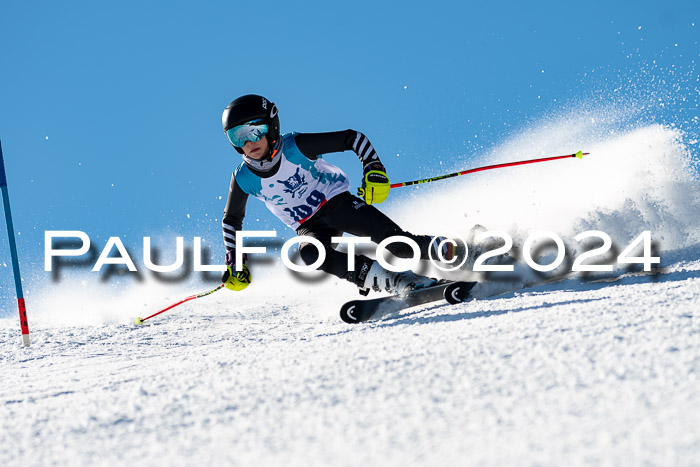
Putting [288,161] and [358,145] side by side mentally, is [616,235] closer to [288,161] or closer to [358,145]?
[358,145]

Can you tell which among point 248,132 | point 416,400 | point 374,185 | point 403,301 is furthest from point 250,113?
point 416,400

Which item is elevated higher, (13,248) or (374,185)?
(374,185)

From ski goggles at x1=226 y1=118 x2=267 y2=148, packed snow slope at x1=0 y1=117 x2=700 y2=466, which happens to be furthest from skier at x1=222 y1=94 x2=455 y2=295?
packed snow slope at x1=0 y1=117 x2=700 y2=466

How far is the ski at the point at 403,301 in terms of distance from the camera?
13.0ft

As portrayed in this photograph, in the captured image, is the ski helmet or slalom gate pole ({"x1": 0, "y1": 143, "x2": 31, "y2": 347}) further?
slalom gate pole ({"x1": 0, "y1": 143, "x2": 31, "y2": 347})

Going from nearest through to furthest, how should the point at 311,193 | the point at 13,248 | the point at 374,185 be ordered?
the point at 374,185 < the point at 311,193 < the point at 13,248

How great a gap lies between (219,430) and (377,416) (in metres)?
0.40

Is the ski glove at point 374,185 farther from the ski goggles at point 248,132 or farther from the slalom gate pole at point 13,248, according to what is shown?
the slalom gate pole at point 13,248

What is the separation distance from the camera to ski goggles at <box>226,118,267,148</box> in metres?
4.11

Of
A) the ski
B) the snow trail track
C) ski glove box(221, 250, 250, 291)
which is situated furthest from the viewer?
ski glove box(221, 250, 250, 291)

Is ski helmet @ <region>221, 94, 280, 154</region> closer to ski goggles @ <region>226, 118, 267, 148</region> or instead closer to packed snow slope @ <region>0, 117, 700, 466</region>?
ski goggles @ <region>226, 118, 267, 148</region>

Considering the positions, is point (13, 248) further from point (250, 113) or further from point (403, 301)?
point (403, 301)

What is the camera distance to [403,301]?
13.5ft

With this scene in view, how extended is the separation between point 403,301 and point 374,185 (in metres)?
0.85
